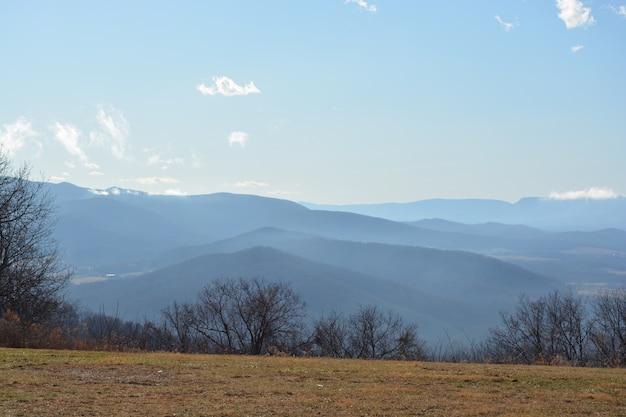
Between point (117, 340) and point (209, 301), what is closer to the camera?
point (117, 340)

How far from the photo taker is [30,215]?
36.9m

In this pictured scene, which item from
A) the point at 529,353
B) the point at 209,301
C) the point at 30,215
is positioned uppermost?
the point at 30,215

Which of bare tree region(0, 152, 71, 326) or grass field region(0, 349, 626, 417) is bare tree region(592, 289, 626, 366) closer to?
grass field region(0, 349, 626, 417)

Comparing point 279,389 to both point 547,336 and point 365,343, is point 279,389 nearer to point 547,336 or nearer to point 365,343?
point 365,343

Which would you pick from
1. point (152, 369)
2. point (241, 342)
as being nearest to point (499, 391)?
point (152, 369)

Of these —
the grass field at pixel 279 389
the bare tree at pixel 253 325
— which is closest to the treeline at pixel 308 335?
the bare tree at pixel 253 325

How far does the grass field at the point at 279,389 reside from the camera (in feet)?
40.3

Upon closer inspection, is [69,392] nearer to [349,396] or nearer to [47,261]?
[349,396]

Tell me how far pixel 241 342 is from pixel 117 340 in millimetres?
11779

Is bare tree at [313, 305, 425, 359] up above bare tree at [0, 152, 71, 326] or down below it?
below

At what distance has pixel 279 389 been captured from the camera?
1488cm

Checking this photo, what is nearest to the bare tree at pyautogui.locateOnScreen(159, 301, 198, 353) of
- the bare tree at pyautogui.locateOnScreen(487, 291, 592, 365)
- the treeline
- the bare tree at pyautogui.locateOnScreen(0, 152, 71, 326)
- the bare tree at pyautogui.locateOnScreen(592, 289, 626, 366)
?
the treeline

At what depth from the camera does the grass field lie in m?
12.3

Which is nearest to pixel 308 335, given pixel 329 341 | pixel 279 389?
pixel 329 341
